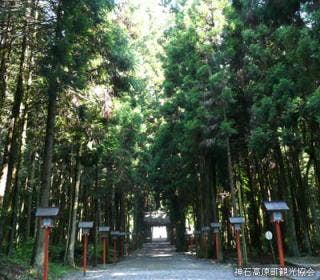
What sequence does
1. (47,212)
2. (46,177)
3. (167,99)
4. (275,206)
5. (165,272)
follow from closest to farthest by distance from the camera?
(47,212) < (275,206) < (46,177) < (165,272) < (167,99)

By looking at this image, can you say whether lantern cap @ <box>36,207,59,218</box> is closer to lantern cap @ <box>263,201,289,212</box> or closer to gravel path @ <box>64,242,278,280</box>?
gravel path @ <box>64,242,278,280</box>

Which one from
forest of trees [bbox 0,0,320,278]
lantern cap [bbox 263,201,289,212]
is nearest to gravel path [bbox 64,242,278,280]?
forest of trees [bbox 0,0,320,278]

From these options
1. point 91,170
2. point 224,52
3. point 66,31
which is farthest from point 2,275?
point 91,170

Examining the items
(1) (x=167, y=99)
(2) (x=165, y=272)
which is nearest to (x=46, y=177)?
(2) (x=165, y=272)

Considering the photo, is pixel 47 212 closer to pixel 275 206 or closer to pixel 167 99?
pixel 275 206

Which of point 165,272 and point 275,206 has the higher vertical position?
point 275,206

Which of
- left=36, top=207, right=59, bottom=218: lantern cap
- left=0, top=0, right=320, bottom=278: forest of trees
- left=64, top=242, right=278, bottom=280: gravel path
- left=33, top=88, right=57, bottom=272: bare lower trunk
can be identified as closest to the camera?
left=36, top=207, right=59, bottom=218: lantern cap

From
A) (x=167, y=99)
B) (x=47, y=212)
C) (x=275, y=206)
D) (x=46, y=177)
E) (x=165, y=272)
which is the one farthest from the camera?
(x=167, y=99)

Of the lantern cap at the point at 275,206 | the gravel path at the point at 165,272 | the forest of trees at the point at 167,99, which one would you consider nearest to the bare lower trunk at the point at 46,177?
the forest of trees at the point at 167,99

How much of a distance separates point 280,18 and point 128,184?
18.6 m

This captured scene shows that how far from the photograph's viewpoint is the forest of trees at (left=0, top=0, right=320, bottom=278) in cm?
1338

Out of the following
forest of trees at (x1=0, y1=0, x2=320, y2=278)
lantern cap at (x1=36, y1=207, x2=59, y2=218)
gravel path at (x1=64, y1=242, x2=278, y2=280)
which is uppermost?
forest of trees at (x1=0, y1=0, x2=320, y2=278)

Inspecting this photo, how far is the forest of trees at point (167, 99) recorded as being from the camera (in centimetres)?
1338

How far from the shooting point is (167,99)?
2719cm
